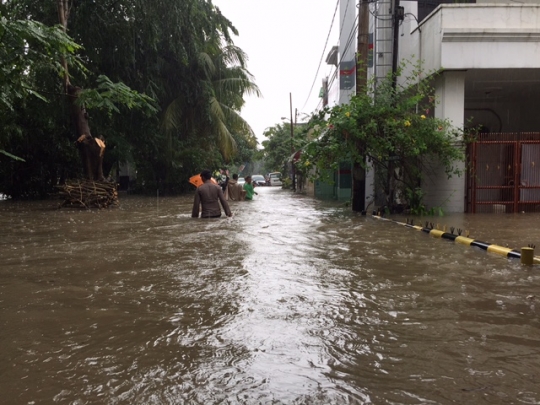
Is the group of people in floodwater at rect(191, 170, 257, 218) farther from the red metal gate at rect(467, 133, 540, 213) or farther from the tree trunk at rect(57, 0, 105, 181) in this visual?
the tree trunk at rect(57, 0, 105, 181)

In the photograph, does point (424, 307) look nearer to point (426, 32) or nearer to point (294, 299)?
point (294, 299)

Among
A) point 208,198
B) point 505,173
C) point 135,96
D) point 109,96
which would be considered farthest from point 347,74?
point 208,198

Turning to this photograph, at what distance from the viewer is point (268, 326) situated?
415 centimetres

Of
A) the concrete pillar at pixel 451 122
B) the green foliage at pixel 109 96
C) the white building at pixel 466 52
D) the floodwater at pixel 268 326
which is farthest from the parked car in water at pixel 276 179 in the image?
the floodwater at pixel 268 326

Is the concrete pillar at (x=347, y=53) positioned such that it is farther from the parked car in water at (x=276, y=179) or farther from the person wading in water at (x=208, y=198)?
the parked car in water at (x=276, y=179)

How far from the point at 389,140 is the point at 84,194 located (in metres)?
10.6

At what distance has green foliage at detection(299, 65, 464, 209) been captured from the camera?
13031mm

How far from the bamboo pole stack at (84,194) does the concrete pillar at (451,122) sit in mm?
11021

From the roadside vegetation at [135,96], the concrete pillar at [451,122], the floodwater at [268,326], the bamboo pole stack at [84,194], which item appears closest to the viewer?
the floodwater at [268,326]

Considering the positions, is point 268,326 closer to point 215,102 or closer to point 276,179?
point 215,102

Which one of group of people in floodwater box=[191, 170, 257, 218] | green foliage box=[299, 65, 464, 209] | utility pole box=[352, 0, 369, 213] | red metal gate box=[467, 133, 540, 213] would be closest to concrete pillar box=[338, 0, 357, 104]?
utility pole box=[352, 0, 369, 213]

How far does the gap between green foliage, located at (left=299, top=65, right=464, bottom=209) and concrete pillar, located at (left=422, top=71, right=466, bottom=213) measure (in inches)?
13.6

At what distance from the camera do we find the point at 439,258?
7.25 metres

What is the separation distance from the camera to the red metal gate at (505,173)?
1430 centimetres
